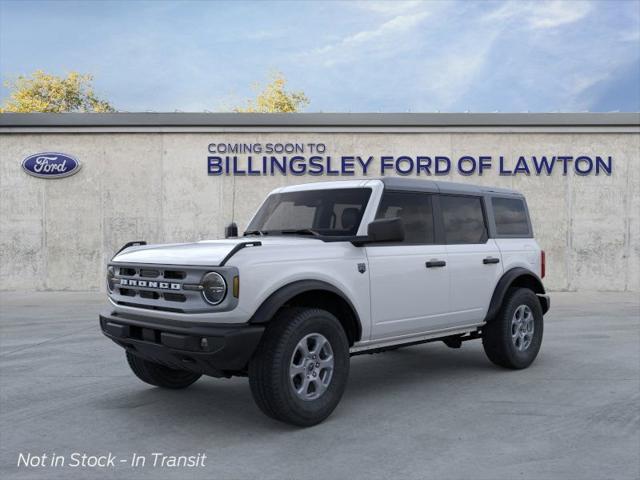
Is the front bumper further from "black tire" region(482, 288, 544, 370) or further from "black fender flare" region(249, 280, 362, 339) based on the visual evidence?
"black tire" region(482, 288, 544, 370)

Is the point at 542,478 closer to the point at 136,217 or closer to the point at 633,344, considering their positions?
the point at 633,344

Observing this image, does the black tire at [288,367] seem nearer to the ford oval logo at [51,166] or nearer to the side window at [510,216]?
the side window at [510,216]

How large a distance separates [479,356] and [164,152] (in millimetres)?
10435

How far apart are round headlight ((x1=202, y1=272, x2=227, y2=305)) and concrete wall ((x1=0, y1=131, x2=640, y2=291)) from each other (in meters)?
10.8

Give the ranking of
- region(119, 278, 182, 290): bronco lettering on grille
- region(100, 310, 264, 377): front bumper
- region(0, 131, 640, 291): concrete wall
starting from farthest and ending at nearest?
region(0, 131, 640, 291): concrete wall
region(119, 278, 182, 290): bronco lettering on grille
region(100, 310, 264, 377): front bumper

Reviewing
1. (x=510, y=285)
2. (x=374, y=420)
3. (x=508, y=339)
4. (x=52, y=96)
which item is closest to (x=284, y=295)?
(x=374, y=420)

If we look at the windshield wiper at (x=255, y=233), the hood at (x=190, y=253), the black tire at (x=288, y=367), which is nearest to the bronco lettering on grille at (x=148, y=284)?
the hood at (x=190, y=253)

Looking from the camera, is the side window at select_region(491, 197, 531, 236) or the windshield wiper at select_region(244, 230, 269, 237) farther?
the side window at select_region(491, 197, 531, 236)

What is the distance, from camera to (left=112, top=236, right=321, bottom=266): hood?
4.04 m

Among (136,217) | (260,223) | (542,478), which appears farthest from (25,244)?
(542,478)

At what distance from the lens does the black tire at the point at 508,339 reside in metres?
5.89

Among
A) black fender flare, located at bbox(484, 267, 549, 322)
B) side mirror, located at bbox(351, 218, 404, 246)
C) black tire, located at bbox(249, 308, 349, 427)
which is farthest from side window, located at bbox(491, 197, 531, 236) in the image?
black tire, located at bbox(249, 308, 349, 427)

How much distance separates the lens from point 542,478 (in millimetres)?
3316

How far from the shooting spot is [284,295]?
4.08 metres
